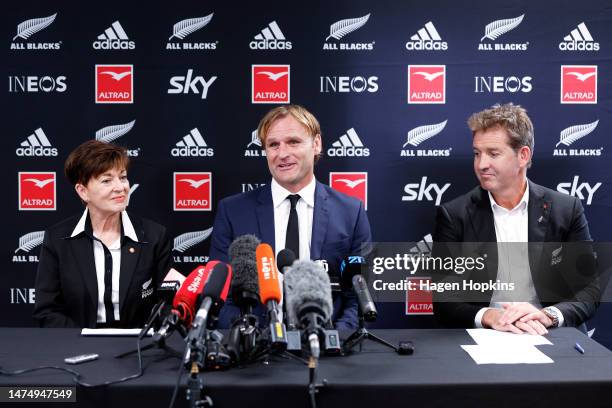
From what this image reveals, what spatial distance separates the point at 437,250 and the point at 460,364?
1384 mm

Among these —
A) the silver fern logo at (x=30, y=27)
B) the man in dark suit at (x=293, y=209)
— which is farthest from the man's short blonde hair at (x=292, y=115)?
the silver fern logo at (x=30, y=27)

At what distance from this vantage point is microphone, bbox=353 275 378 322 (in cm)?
178

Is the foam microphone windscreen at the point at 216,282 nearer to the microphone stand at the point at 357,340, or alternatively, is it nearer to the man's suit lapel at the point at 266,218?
the microphone stand at the point at 357,340

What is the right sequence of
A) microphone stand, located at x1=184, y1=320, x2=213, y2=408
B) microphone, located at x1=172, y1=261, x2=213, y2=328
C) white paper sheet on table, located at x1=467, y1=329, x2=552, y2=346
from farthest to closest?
white paper sheet on table, located at x1=467, y1=329, x2=552, y2=346 < microphone, located at x1=172, y1=261, x2=213, y2=328 < microphone stand, located at x1=184, y1=320, x2=213, y2=408

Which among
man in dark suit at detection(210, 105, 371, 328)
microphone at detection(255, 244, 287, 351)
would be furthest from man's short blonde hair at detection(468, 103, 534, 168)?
microphone at detection(255, 244, 287, 351)

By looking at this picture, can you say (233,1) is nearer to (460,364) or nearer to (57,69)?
(57,69)

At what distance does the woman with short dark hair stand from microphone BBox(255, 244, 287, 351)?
135 centimetres

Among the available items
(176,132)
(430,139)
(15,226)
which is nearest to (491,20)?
(430,139)

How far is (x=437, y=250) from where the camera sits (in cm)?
322

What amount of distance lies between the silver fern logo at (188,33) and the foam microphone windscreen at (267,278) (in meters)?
2.15

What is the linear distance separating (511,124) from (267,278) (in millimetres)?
1890

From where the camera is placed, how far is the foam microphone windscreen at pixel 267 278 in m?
1.72

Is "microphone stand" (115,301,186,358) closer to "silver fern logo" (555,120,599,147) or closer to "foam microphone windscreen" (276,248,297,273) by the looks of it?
"foam microphone windscreen" (276,248,297,273)

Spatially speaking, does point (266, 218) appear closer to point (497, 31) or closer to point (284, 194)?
point (284, 194)
